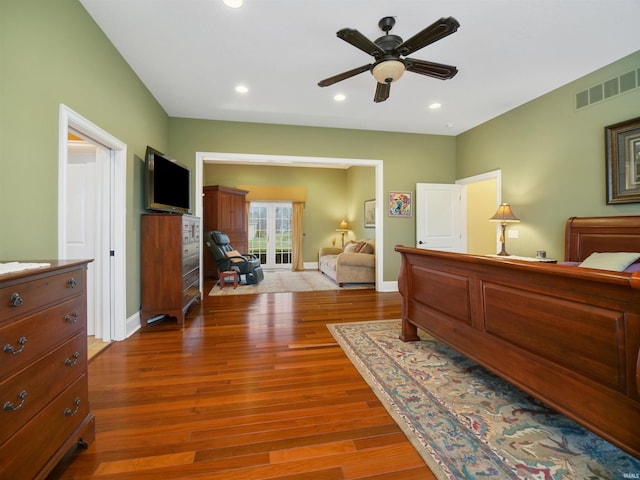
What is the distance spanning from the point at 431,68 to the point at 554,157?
2331mm

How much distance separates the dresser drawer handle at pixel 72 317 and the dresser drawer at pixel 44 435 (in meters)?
0.31

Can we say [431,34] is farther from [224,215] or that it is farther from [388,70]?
[224,215]

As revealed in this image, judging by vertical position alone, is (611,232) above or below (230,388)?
above

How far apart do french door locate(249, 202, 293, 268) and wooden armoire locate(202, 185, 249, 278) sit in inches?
29.5

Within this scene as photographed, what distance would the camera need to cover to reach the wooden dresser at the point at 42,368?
3.33 ft

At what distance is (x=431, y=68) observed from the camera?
8.37ft

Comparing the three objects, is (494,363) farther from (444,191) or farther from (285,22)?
(444,191)

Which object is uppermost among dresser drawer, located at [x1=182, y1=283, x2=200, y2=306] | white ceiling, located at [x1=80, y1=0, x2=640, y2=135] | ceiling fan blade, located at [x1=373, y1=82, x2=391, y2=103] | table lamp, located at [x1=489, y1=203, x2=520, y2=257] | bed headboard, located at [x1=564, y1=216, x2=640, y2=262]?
white ceiling, located at [x1=80, y1=0, x2=640, y2=135]

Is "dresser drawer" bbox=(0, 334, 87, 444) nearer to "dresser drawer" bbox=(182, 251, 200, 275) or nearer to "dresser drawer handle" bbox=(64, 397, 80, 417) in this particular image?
"dresser drawer handle" bbox=(64, 397, 80, 417)

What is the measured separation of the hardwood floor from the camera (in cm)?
138

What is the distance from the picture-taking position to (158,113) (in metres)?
4.07

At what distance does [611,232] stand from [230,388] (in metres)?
3.89

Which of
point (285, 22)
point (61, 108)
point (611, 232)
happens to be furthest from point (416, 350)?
point (61, 108)

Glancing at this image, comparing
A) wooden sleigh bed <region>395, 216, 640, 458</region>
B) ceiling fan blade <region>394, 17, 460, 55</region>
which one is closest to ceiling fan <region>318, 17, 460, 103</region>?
ceiling fan blade <region>394, 17, 460, 55</region>
